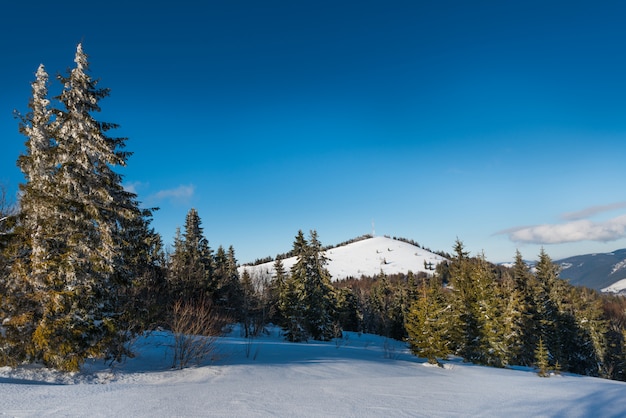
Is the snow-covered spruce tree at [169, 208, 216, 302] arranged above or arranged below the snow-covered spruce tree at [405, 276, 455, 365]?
above

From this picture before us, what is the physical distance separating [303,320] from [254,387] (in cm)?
2895

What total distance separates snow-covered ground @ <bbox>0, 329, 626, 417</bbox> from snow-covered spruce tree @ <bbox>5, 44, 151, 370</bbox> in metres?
1.12

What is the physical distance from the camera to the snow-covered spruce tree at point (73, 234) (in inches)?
435

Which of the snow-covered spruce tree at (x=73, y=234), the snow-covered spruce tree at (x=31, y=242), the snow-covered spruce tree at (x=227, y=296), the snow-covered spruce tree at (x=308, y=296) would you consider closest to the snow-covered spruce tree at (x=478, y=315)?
the snow-covered spruce tree at (x=308, y=296)

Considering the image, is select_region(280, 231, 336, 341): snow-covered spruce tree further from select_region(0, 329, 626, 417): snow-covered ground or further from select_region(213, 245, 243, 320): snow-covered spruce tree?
select_region(0, 329, 626, 417): snow-covered ground

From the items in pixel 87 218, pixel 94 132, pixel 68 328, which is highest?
pixel 94 132

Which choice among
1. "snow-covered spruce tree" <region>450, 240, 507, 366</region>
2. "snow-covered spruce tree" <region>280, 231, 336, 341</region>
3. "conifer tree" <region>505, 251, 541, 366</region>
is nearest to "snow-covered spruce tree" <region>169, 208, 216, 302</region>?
"snow-covered spruce tree" <region>280, 231, 336, 341</region>

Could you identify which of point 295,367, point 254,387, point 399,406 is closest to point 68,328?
point 254,387

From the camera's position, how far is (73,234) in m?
12.0

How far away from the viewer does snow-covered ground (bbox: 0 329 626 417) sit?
7.81m

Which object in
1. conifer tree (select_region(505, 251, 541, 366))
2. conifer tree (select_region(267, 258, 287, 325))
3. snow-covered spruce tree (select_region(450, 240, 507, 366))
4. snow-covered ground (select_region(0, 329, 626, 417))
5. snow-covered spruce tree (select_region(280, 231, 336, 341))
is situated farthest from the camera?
conifer tree (select_region(267, 258, 287, 325))

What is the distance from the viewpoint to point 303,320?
125 feet

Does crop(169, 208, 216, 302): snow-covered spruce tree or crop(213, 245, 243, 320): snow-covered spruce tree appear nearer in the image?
crop(169, 208, 216, 302): snow-covered spruce tree

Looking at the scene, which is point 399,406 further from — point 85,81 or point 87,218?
point 85,81
